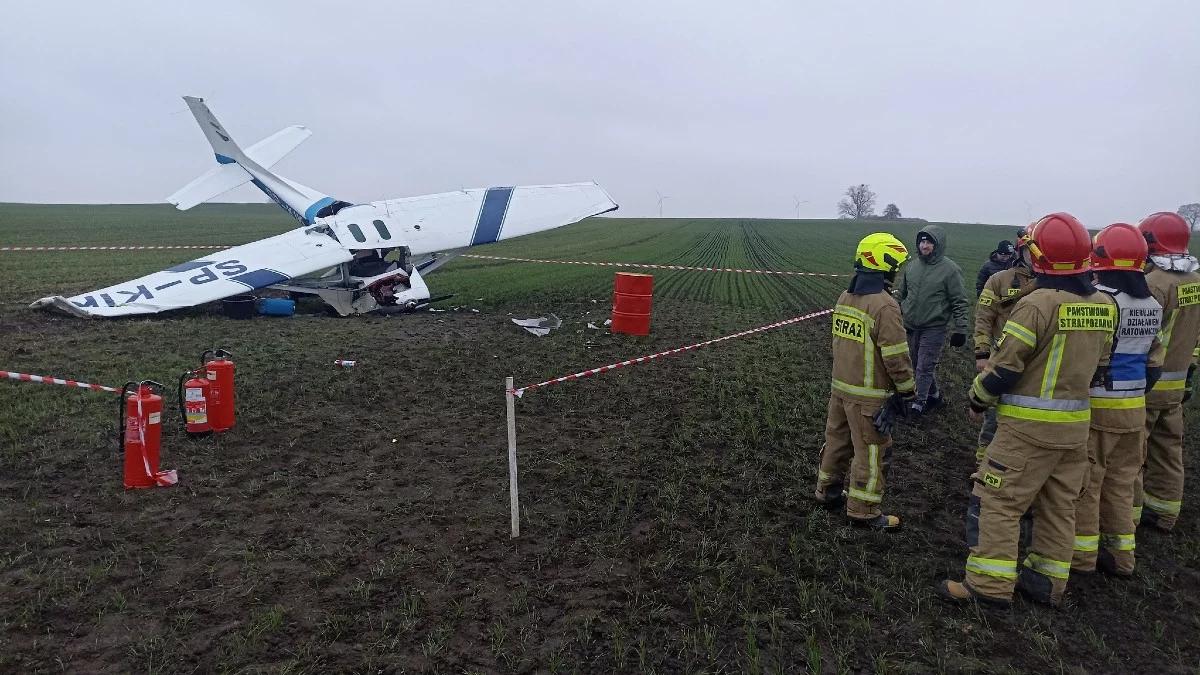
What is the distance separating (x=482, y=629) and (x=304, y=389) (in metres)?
5.44

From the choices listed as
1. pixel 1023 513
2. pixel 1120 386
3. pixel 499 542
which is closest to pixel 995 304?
pixel 1120 386

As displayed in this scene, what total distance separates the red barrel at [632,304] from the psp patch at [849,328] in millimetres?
6380

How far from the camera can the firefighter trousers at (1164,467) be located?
502cm

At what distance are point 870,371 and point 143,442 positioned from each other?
18.0 feet

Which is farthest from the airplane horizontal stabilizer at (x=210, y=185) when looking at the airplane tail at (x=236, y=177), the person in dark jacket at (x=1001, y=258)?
the person in dark jacket at (x=1001, y=258)

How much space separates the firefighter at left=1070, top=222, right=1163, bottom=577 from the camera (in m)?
4.27

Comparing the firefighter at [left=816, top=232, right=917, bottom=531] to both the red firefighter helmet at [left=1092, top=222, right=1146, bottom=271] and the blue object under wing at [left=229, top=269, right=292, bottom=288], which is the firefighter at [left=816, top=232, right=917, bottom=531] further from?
the blue object under wing at [left=229, top=269, right=292, bottom=288]

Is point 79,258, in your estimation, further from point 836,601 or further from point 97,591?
point 836,601

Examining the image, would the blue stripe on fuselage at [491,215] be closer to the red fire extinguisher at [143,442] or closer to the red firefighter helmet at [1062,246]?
the red fire extinguisher at [143,442]

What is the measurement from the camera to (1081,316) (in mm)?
3838

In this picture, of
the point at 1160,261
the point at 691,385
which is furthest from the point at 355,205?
the point at 1160,261

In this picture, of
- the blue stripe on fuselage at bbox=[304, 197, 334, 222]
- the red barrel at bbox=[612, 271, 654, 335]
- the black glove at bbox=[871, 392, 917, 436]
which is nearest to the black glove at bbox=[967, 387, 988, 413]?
the black glove at bbox=[871, 392, 917, 436]

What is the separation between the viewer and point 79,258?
2245 centimetres

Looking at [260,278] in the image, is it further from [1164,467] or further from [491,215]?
[1164,467]
